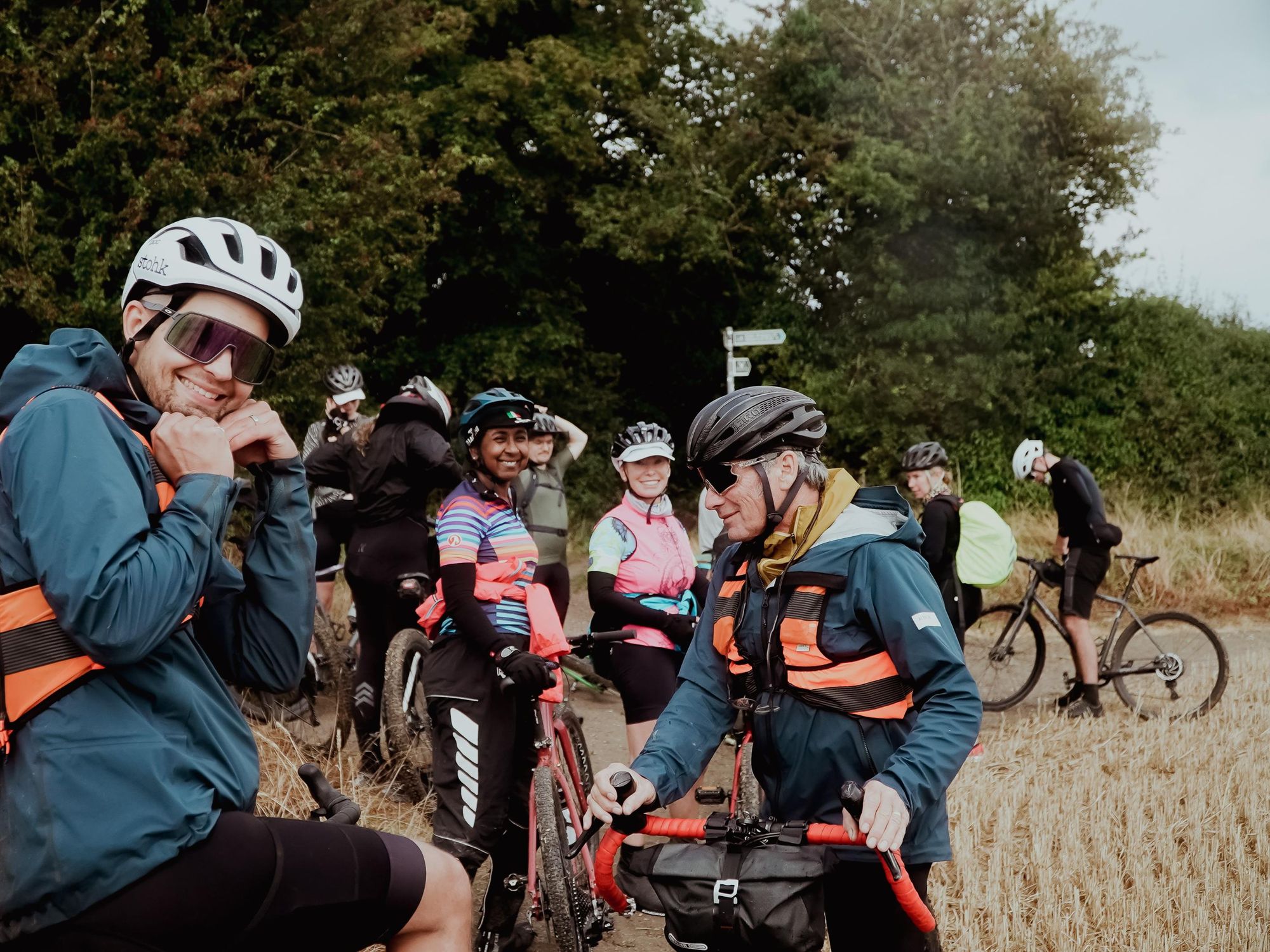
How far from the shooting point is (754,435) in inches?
119

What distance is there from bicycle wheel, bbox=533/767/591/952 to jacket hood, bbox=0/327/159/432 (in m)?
2.72

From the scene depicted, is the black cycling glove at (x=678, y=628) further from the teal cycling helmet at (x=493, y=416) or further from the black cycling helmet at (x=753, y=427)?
the black cycling helmet at (x=753, y=427)

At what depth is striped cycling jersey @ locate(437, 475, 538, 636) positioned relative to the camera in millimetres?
4652

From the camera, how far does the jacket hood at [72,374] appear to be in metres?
1.92

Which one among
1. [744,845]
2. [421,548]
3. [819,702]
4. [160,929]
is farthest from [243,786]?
[421,548]

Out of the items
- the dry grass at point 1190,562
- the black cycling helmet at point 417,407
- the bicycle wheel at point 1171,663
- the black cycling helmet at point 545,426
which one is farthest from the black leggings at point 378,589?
the dry grass at point 1190,562

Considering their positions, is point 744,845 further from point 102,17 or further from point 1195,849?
point 102,17

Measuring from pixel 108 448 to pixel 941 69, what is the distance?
21250 millimetres

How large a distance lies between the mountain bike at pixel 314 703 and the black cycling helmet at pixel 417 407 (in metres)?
1.20

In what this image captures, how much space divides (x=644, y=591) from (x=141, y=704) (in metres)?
3.92

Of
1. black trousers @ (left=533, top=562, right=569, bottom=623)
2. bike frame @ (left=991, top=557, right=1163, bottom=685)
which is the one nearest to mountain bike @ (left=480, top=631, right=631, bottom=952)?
black trousers @ (left=533, top=562, right=569, bottom=623)

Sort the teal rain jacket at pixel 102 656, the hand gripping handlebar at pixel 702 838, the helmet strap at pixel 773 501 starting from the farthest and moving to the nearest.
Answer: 1. the helmet strap at pixel 773 501
2. the hand gripping handlebar at pixel 702 838
3. the teal rain jacket at pixel 102 656

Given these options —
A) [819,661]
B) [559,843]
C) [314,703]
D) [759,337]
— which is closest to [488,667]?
[559,843]

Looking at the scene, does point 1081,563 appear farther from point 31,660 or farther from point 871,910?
point 31,660
